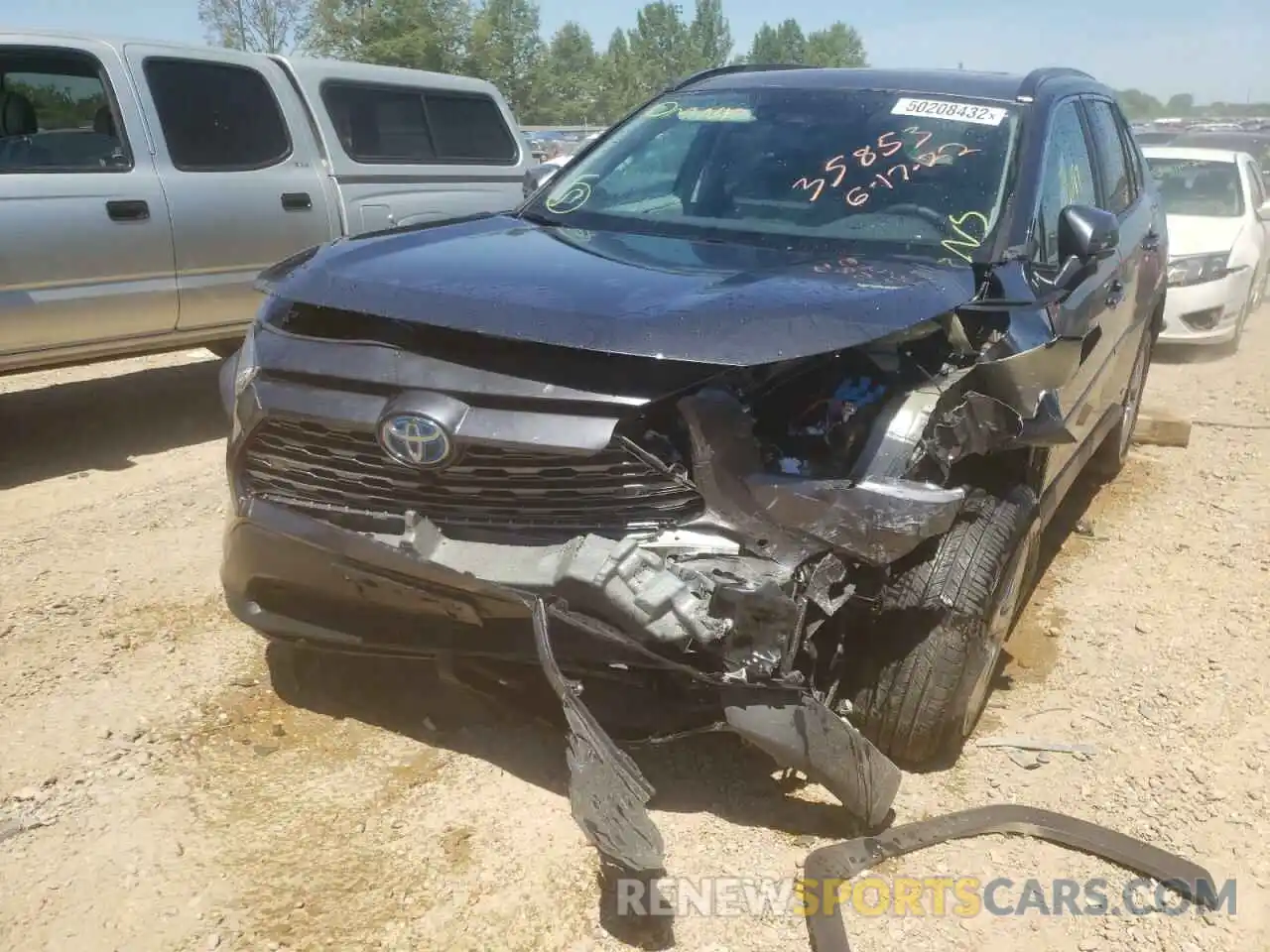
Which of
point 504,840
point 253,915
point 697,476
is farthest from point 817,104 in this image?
point 253,915

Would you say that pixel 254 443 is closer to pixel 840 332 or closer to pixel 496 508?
pixel 496 508

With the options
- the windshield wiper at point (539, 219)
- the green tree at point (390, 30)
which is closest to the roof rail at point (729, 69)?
the windshield wiper at point (539, 219)

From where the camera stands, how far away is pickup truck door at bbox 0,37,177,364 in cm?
501

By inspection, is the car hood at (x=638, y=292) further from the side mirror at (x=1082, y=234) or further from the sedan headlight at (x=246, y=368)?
the side mirror at (x=1082, y=234)

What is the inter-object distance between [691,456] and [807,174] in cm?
146

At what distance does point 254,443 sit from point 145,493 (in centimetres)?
254

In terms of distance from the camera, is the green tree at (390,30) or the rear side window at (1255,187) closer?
the rear side window at (1255,187)

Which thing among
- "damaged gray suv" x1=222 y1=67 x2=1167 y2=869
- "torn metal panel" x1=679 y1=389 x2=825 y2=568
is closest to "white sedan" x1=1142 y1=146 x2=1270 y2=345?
"damaged gray suv" x1=222 y1=67 x2=1167 y2=869

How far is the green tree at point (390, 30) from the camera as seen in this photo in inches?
2037

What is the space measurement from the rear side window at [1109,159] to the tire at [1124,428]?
2.44 feet

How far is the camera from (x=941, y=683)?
2.70m

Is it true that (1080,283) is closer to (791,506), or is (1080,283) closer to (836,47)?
(791,506)

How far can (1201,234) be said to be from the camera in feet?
27.4

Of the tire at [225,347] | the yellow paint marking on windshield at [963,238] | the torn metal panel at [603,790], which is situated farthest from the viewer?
the tire at [225,347]
